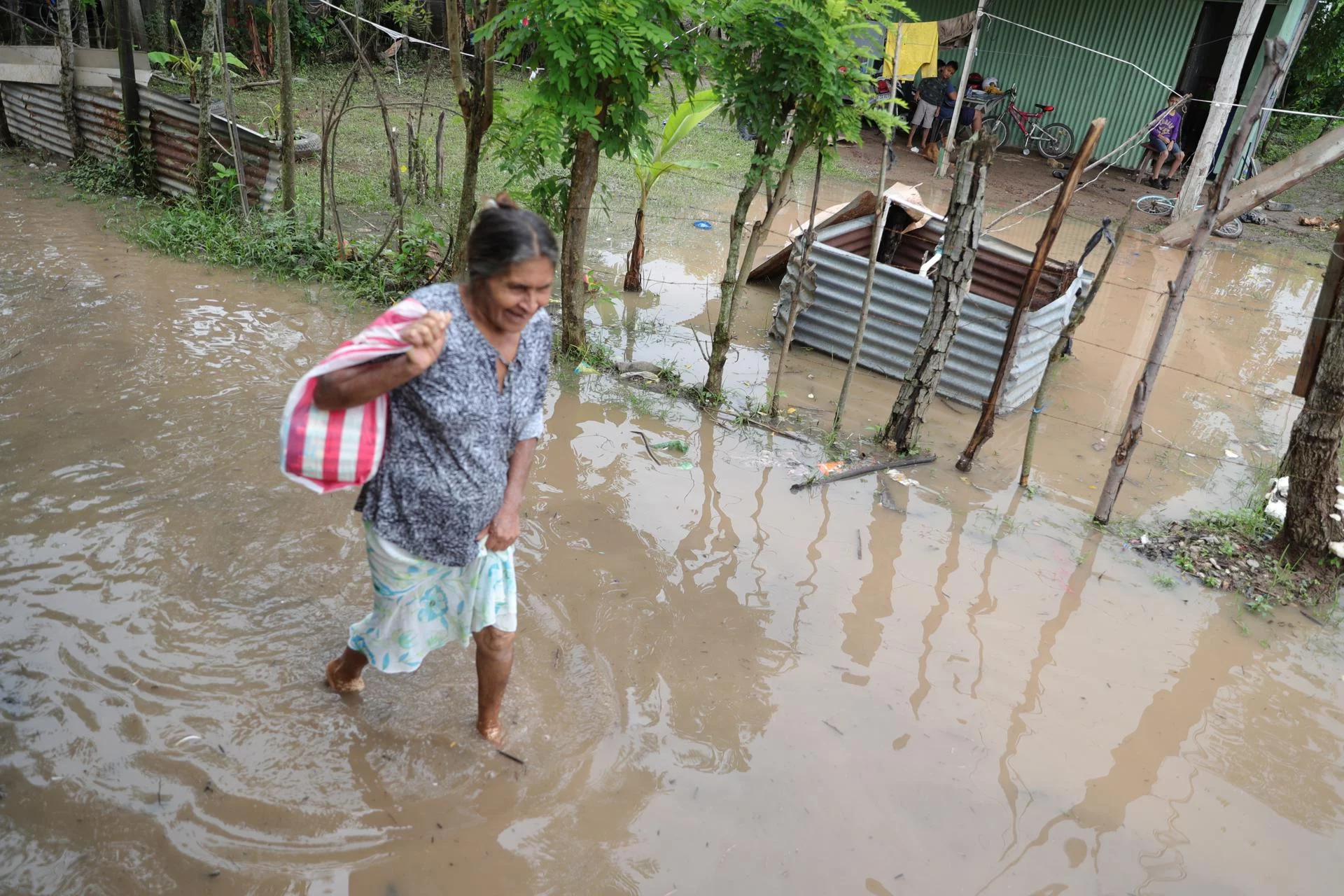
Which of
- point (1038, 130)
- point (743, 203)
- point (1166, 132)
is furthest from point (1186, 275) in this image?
point (1038, 130)

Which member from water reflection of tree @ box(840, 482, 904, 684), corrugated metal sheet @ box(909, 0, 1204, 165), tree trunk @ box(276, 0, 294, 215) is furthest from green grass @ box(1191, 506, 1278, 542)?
corrugated metal sheet @ box(909, 0, 1204, 165)

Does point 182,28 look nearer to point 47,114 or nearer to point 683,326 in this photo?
point 47,114

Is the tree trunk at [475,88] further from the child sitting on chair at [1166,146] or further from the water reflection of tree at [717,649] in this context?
the child sitting on chair at [1166,146]

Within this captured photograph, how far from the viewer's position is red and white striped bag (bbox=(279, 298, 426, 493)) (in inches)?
77.2

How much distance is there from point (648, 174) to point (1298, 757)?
18.4ft

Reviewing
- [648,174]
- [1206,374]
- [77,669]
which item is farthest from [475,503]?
[1206,374]

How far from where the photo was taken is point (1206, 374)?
293 inches

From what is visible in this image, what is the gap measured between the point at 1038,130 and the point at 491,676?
49.3 ft

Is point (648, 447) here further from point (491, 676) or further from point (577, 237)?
point (491, 676)

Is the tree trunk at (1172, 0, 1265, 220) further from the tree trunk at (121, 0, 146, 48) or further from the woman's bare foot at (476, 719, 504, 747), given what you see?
the tree trunk at (121, 0, 146, 48)

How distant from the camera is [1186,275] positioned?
421cm

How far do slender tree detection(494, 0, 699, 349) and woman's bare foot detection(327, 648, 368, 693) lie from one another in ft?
9.64

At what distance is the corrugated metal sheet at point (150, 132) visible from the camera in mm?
6953

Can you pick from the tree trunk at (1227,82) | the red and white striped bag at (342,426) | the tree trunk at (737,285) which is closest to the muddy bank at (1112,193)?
the tree trunk at (1227,82)
